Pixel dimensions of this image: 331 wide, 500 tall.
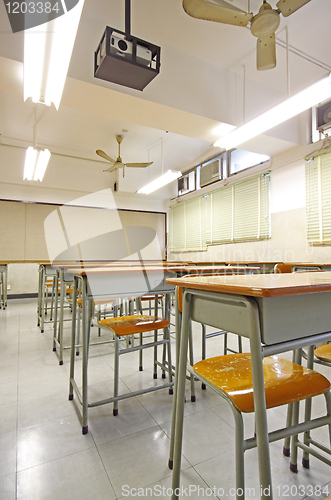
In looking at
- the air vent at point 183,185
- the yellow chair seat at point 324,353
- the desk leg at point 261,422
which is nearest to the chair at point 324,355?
the yellow chair seat at point 324,353

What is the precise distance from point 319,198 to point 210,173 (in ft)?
9.54

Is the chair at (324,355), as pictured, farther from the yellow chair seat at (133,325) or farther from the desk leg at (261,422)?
the yellow chair seat at (133,325)

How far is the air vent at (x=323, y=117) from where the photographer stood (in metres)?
4.03

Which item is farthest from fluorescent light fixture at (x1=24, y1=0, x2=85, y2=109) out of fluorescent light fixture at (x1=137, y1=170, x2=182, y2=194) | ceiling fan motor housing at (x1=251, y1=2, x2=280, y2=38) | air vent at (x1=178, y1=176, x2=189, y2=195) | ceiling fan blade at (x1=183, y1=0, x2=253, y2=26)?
air vent at (x1=178, y1=176, x2=189, y2=195)

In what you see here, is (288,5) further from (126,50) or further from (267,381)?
(267,381)

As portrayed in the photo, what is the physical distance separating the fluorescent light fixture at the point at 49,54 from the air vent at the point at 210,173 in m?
4.47

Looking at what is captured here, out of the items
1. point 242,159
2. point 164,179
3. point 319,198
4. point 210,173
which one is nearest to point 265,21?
point 319,198

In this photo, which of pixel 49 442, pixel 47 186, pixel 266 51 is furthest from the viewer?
pixel 47 186

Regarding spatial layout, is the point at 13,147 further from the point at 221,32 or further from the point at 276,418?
the point at 276,418

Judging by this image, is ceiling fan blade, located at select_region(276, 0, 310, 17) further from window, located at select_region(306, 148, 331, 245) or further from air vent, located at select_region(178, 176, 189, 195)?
air vent, located at select_region(178, 176, 189, 195)

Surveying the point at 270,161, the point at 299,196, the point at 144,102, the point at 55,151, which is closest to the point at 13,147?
the point at 55,151

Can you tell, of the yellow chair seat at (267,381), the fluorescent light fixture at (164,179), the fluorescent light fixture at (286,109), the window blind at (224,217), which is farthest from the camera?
the fluorescent light fixture at (164,179)

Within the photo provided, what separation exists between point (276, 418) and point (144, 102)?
3452 mm

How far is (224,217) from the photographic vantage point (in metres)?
6.25
